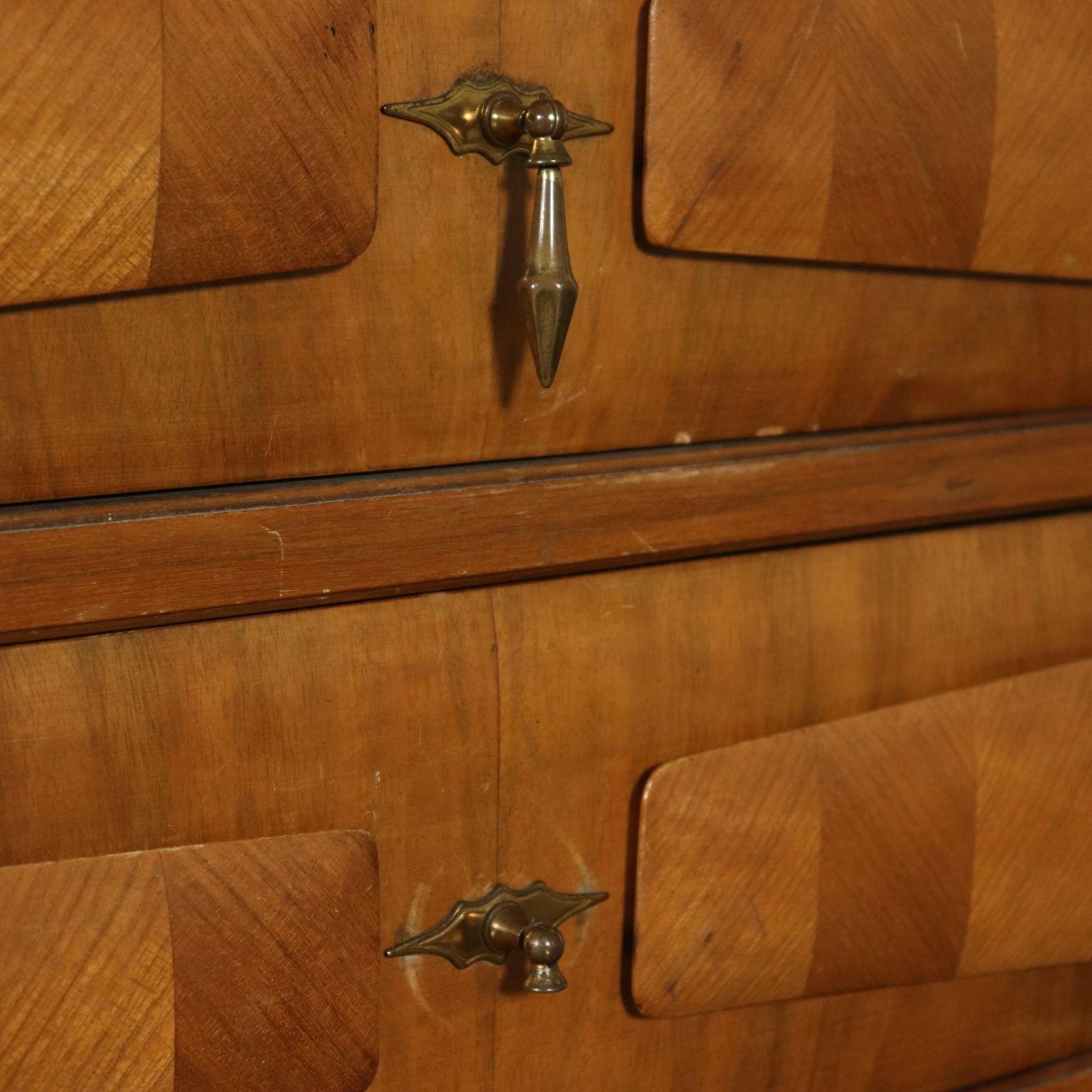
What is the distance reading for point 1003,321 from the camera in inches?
19.3

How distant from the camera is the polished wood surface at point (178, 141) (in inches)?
13.0

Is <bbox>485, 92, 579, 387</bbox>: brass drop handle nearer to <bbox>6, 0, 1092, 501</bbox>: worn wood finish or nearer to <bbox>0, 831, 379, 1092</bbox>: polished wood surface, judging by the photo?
<bbox>6, 0, 1092, 501</bbox>: worn wood finish

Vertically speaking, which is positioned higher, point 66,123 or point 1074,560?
point 66,123

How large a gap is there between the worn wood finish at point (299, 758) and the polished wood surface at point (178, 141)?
0.33 feet

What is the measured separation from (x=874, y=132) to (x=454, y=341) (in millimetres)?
149

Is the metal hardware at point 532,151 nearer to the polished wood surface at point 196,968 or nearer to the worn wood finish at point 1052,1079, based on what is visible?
the polished wood surface at point 196,968

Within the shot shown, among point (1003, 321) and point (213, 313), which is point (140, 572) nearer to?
point (213, 313)

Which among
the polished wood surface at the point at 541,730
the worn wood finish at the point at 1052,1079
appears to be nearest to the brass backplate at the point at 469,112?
the polished wood surface at the point at 541,730

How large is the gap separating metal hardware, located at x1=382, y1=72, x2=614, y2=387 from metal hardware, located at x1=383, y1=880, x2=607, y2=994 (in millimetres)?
161

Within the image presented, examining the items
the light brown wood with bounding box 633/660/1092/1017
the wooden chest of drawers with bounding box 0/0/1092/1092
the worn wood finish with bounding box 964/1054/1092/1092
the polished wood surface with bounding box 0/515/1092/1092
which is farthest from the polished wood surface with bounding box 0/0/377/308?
the worn wood finish with bounding box 964/1054/1092/1092

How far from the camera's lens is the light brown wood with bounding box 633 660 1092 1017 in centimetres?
45

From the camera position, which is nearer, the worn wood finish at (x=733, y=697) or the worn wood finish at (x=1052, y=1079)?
the worn wood finish at (x=733, y=697)

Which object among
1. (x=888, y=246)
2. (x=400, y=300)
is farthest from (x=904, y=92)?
(x=400, y=300)

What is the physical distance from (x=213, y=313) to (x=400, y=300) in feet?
0.17
